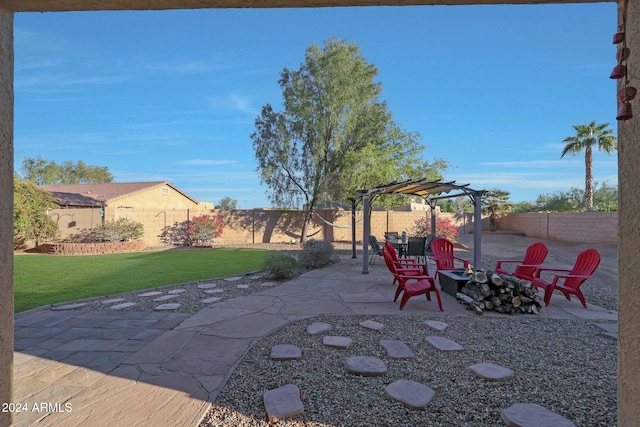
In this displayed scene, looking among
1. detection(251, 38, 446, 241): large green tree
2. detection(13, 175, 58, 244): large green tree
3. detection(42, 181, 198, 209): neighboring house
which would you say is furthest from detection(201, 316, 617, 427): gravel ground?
detection(42, 181, 198, 209): neighboring house

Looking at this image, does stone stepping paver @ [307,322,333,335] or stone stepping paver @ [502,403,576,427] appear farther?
stone stepping paver @ [307,322,333,335]

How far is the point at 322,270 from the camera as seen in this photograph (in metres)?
8.68

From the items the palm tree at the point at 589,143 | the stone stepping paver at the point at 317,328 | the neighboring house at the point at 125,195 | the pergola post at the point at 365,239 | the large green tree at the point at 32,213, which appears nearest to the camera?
the stone stepping paver at the point at 317,328

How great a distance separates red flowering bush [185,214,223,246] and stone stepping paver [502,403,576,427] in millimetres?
14913

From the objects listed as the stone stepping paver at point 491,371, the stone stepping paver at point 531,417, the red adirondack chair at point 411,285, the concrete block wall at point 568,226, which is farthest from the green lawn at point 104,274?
the concrete block wall at point 568,226

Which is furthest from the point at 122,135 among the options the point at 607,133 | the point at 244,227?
the point at 607,133

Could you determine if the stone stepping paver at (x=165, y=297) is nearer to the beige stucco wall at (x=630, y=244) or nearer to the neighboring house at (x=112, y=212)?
the beige stucco wall at (x=630, y=244)

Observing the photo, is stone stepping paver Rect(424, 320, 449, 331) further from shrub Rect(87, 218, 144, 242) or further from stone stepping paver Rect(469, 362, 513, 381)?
shrub Rect(87, 218, 144, 242)

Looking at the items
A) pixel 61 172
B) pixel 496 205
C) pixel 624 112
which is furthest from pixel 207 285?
pixel 61 172

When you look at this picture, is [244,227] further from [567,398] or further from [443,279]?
[567,398]

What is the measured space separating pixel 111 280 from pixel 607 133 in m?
26.1

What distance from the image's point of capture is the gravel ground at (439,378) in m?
2.27

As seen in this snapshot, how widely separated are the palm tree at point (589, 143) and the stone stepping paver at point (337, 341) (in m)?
23.1

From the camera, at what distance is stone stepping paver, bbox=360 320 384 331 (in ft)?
13.3
